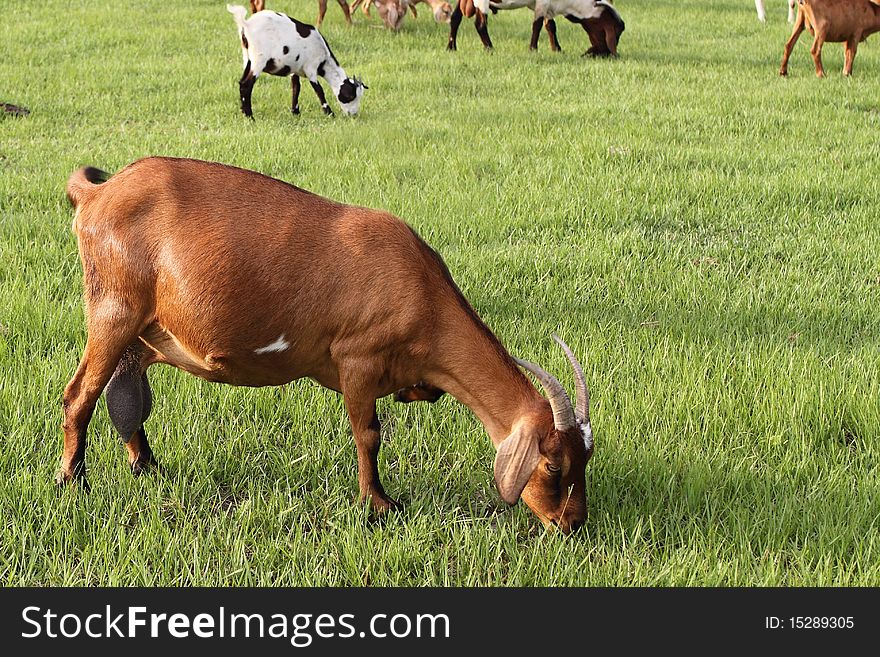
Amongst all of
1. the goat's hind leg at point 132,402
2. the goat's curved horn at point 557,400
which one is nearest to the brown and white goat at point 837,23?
the goat's curved horn at point 557,400

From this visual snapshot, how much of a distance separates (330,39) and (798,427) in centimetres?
1324

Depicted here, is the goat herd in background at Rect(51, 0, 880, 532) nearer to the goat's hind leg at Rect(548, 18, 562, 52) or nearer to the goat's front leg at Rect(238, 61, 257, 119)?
the goat's front leg at Rect(238, 61, 257, 119)

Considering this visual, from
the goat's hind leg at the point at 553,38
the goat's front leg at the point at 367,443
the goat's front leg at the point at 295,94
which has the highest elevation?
the goat's hind leg at the point at 553,38

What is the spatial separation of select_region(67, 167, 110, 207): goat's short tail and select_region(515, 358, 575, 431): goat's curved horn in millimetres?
2009

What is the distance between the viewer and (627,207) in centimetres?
825

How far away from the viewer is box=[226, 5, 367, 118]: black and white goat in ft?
38.1

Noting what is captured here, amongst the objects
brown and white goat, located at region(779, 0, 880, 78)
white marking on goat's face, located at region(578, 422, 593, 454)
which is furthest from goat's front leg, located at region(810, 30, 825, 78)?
white marking on goat's face, located at region(578, 422, 593, 454)

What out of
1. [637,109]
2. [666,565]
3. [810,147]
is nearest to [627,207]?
[810,147]

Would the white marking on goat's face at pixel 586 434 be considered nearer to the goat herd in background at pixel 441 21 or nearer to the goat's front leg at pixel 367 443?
the goat's front leg at pixel 367 443

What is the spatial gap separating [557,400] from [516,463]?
0.27 metres

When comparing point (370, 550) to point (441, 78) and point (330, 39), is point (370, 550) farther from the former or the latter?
point (330, 39)

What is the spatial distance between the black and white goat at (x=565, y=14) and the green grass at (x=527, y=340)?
310cm

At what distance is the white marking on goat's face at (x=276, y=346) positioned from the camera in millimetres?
3726

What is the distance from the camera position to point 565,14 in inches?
662
